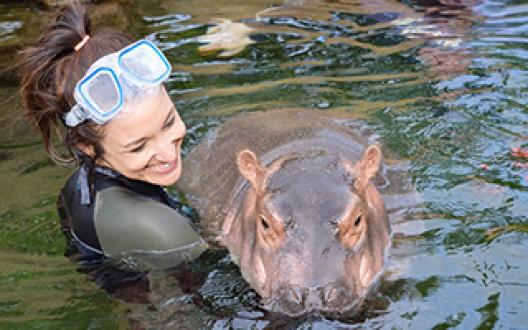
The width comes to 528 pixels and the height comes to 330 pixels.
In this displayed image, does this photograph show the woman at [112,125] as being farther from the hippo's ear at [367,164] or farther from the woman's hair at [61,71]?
the hippo's ear at [367,164]

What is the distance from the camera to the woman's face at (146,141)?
3820 millimetres

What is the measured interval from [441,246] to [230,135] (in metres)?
2.01

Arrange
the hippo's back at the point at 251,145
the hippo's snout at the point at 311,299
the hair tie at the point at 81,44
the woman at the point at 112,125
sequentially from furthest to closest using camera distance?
the hippo's back at the point at 251,145 → the hair tie at the point at 81,44 → the woman at the point at 112,125 → the hippo's snout at the point at 311,299

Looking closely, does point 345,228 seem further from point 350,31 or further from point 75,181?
point 350,31

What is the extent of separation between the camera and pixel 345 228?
12.2ft

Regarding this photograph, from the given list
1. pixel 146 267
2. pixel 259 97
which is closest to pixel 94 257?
pixel 146 267

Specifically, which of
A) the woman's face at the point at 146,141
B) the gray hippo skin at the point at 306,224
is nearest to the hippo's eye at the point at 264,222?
the gray hippo skin at the point at 306,224

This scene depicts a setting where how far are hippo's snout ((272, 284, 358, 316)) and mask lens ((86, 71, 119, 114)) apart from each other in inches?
48.8

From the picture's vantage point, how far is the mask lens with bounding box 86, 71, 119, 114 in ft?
12.0

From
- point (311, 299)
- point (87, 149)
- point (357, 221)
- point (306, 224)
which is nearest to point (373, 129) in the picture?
point (357, 221)

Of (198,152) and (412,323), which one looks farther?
(198,152)

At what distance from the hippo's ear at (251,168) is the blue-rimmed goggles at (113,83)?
2.13 ft

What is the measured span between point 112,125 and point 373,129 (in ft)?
9.72

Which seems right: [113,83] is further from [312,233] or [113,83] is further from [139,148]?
[312,233]
